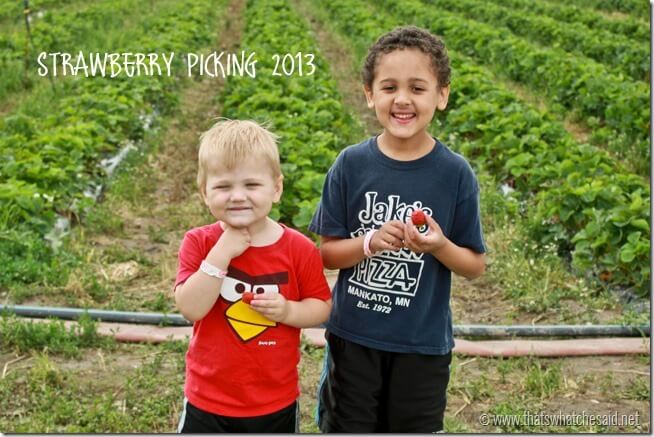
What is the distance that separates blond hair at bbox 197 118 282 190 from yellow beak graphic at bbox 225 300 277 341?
0.41 metres

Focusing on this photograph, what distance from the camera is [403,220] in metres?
2.75

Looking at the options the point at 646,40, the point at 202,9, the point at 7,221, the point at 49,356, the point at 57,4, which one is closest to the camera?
the point at 49,356

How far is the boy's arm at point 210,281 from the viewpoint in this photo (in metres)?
2.54

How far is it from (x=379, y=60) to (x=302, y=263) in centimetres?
72

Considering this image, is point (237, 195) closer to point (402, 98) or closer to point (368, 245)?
point (368, 245)

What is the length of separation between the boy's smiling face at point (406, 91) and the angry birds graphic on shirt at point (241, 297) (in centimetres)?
64

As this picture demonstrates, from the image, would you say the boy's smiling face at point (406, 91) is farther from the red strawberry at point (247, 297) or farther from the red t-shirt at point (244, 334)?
the red strawberry at point (247, 297)

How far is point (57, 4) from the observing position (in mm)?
23609

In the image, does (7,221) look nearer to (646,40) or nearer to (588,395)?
(588,395)

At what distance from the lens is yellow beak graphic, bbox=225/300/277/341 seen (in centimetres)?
265

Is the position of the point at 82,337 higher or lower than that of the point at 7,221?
lower

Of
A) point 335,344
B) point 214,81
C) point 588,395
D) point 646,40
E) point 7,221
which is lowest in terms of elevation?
point 588,395

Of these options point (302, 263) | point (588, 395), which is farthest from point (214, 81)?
point (302, 263)

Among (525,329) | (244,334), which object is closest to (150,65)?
(525,329)
